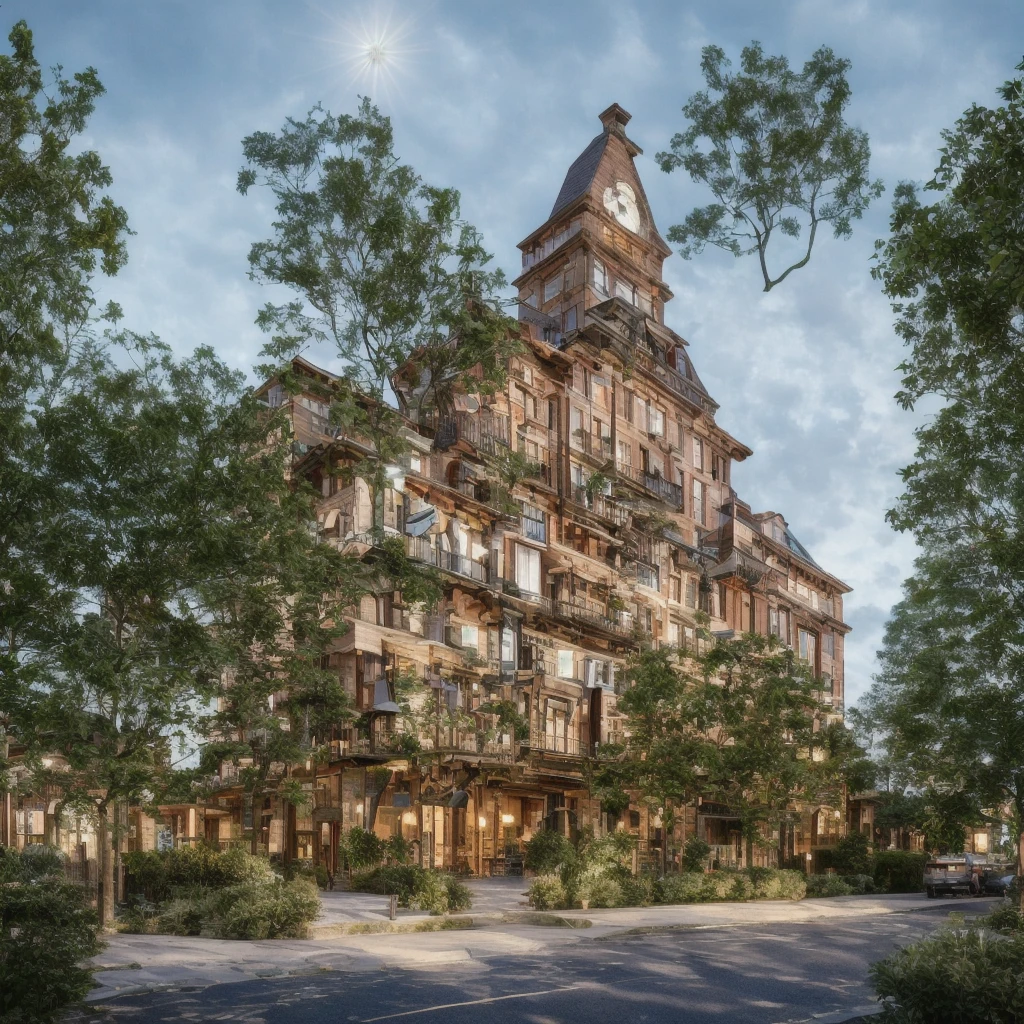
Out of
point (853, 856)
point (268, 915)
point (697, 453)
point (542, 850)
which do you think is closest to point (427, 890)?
point (268, 915)

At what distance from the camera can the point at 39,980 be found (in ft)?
40.9

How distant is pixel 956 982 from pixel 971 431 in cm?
1140

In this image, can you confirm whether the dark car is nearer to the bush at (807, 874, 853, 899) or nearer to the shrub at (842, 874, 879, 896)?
the shrub at (842, 874, 879, 896)

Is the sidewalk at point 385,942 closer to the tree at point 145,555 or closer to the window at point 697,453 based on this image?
the tree at point 145,555

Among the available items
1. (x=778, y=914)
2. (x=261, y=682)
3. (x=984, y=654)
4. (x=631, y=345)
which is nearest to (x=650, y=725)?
(x=778, y=914)

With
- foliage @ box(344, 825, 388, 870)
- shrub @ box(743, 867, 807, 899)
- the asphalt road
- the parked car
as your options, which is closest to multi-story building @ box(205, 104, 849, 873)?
foliage @ box(344, 825, 388, 870)

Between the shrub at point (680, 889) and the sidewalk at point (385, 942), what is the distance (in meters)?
1.10

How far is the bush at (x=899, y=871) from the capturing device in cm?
5222

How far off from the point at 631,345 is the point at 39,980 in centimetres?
4846

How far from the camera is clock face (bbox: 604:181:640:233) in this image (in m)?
59.1

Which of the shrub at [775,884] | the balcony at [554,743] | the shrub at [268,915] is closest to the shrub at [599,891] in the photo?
the shrub at [775,884]

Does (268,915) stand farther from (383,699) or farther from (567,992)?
(383,699)

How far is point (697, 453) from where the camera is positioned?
64438 millimetres

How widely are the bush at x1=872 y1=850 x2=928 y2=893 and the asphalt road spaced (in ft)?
107
